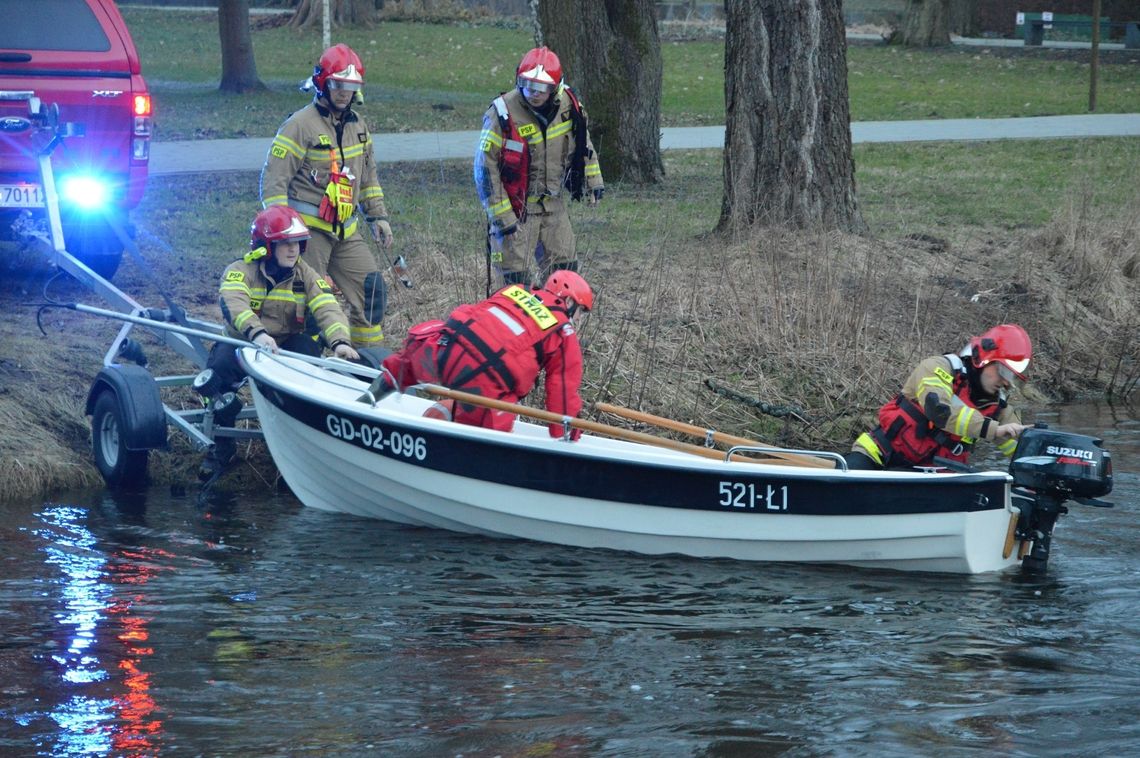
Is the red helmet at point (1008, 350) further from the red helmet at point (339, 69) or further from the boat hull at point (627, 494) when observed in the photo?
the red helmet at point (339, 69)

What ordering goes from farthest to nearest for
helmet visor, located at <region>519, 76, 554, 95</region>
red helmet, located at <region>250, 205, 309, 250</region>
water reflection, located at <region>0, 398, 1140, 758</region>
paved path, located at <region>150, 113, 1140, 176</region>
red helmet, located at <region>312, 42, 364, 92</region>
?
paved path, located at <region>150, 113, 1140, 176</region>, helmet visor, located at <region>519, 76, 554, 95</region>, red helmet, located at <region>312, 42, 364, 92</region>, red helmet, located at <region>250, 205, 309, 250</region>, water reflection, located at <region>0, 398, 1140, 758</region>

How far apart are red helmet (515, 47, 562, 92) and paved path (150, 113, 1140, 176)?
662 centimetres

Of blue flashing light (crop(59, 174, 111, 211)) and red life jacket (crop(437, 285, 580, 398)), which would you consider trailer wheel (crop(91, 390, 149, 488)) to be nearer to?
red life jacket (crop(437, 285, 580, 398))

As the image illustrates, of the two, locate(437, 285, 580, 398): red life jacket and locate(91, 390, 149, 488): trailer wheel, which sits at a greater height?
locate(437, 285, 580, 398): red life jacket

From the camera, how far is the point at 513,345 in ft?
24.8

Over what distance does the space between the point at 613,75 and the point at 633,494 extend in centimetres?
914

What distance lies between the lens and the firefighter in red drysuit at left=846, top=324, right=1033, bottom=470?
743cm

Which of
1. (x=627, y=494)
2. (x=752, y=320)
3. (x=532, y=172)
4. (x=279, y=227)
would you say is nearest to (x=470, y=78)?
(x=752, y=320)

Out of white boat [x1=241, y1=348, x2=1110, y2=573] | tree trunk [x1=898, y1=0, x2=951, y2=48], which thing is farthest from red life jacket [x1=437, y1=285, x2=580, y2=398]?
tree trunk [x1=898, y1=0, x2=951, y2=48]

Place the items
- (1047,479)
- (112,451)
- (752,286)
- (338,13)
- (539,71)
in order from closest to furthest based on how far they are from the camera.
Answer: (1047,479) < (112,451) < (539,71) < (752,286) < (338,13)

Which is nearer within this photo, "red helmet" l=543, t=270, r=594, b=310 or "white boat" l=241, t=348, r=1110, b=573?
"white boat" l=241, t=348, r=1110, b=573

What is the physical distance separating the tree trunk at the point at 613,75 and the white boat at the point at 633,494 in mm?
8008

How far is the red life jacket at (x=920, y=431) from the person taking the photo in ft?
25.2

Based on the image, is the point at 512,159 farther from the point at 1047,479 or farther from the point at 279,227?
the point at 1047,479
